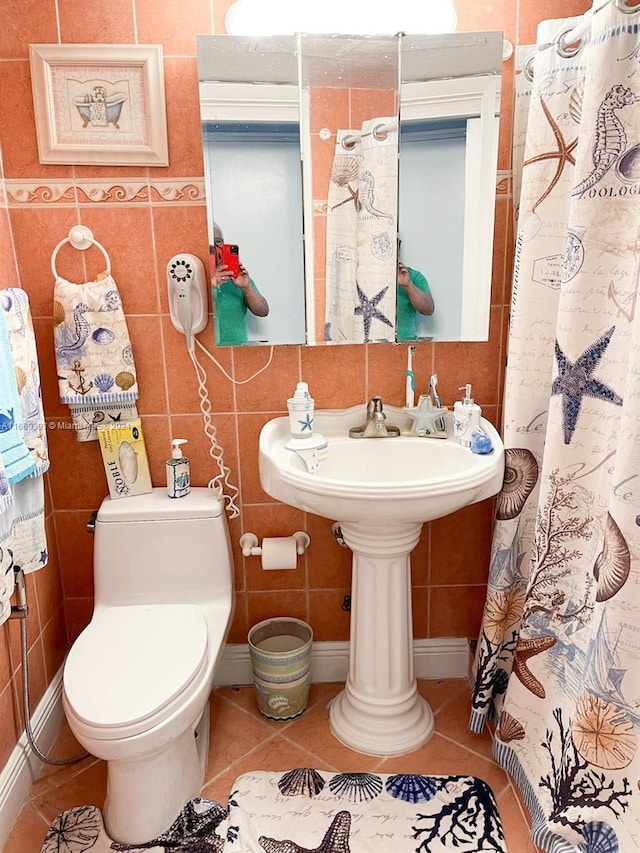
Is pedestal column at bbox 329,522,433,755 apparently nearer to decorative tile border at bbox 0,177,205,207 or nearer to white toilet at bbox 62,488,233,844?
white toilet at bbox 62,488,233,844

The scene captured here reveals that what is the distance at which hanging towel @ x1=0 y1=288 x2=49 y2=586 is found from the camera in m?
1.57

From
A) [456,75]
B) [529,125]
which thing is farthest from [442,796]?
[456,75]

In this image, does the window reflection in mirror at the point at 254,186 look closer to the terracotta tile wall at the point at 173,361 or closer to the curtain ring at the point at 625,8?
the terracotta tile wall at the point at 173,361

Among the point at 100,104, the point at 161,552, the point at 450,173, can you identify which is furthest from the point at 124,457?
the point at 450,173

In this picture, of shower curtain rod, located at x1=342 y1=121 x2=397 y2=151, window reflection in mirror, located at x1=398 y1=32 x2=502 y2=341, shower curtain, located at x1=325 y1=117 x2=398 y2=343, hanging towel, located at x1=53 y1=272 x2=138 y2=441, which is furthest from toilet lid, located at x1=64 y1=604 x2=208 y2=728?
shower curtain rod, located at x1=342 y1=121 x2=397 y2=151

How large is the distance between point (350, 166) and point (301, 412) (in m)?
0.66

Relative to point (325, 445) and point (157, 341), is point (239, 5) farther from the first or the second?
point (325, 445)

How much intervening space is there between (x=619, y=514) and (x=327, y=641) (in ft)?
3.82

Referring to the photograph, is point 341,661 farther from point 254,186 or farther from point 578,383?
point 254,186

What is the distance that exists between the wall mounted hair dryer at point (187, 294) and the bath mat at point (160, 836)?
1.20 m

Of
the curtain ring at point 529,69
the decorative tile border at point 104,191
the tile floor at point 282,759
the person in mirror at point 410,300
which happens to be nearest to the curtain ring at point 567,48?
the curtain ring at point 529,69

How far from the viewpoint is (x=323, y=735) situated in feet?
6.25

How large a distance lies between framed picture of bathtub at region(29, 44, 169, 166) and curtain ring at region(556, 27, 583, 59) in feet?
3.13

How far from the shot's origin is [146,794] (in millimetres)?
1551
